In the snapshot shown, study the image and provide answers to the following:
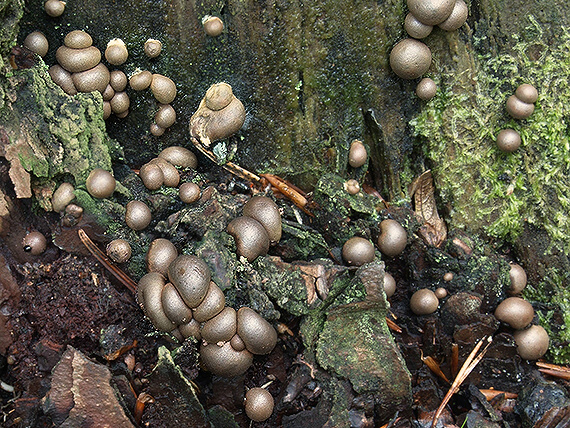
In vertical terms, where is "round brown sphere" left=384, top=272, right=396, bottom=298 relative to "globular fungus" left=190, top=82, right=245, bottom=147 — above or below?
below

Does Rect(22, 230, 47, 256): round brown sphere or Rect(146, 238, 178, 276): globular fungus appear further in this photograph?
Rect(22, 230, 47, 256): round brown sphere

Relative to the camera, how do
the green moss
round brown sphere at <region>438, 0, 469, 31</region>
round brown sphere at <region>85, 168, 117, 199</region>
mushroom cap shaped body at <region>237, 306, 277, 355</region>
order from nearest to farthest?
mushroom cap shaped body at <region>237, 306, 277, 355</region>
round brown sphere at <region>85, 168, 117, 199</region>
round brown sphere at <region>438, 0, 469, 31</region>
the green moss

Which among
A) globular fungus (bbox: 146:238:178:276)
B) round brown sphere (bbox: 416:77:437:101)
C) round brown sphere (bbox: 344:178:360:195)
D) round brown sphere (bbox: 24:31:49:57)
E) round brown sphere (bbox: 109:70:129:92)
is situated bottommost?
globular fungus (bbox: 146:238:178:276)

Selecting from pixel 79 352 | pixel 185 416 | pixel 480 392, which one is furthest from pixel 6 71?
pixel 480 392

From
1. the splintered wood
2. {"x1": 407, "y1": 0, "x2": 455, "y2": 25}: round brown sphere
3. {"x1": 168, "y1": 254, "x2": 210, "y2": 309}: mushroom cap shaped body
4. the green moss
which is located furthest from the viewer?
the splintered wood

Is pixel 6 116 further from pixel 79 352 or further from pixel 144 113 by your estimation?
pixel 79 352

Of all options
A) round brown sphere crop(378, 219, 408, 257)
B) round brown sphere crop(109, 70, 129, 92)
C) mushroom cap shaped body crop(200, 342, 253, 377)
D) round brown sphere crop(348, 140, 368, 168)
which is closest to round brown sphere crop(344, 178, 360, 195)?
round brown sphere crop(348, 140, 368, 168)

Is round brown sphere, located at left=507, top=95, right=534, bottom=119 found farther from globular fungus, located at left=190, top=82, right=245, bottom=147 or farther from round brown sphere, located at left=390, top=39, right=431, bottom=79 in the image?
globular fungus, located at left=190, top=82, right=245, bottom=147
